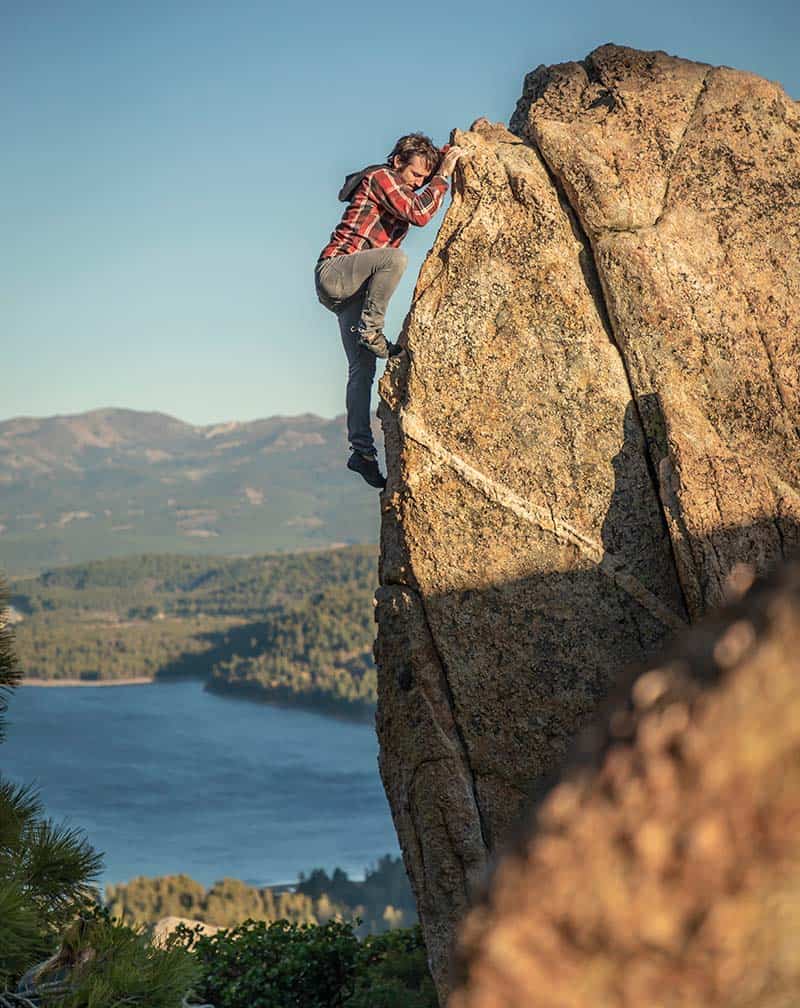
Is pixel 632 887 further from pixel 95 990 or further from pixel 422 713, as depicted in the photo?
pixel 422 713

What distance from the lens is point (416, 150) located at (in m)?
8.91

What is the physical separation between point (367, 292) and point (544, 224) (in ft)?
5.84

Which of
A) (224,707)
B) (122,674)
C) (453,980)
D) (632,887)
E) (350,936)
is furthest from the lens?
(122,674)

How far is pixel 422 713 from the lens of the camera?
856cm

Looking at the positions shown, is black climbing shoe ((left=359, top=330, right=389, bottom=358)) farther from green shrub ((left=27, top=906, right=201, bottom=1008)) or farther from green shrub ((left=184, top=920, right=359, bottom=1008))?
green shrub ((left=184, top=920, right=359, bottom=1008))

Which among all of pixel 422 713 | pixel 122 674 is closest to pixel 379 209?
pixel 422 713

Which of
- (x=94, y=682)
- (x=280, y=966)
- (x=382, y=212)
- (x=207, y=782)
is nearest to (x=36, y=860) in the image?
(x=382, y=212)

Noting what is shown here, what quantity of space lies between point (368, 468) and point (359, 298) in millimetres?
1570

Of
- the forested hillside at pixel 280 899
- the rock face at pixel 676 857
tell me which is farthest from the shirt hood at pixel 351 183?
the forested hillside at pixel 280 899

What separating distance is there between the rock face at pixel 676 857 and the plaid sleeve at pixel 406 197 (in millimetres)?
6958

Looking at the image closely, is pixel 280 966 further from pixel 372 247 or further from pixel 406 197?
pixel 406 197

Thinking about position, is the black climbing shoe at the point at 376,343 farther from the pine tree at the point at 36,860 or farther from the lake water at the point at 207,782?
the lake water at the point at 207,782

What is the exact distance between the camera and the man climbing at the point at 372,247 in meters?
8.93

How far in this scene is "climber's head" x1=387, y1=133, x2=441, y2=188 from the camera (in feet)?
29.0
